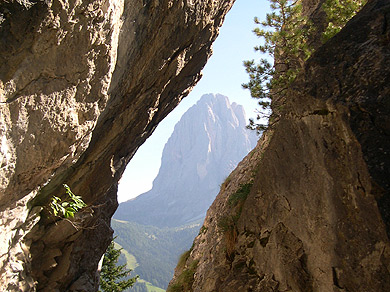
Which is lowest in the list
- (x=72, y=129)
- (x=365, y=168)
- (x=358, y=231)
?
(x=358, y=231)

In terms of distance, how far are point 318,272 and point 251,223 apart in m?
3.12

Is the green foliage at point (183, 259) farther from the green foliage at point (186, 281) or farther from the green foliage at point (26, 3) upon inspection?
the green foliage at point (26, 3)

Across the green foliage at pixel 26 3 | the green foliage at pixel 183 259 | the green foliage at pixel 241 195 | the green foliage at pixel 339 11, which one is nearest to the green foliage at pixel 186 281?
the green foliage at pixel 183 259

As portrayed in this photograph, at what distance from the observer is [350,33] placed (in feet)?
27.3

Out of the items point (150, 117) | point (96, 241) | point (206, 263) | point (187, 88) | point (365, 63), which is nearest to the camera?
point (365, 63)

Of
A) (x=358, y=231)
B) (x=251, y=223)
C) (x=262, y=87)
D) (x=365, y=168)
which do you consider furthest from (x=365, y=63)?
(x=251, y=223)

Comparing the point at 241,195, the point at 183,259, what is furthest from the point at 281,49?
the point at 183,259

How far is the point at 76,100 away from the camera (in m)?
9.93

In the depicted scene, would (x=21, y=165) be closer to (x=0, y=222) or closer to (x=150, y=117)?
(x=0, y=222)

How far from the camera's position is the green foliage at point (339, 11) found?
10719 millimetres

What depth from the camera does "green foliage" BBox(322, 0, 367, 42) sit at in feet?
35.2

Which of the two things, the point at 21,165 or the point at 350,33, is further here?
the point at 21,165

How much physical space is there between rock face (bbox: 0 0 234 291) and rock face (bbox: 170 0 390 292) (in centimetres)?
697

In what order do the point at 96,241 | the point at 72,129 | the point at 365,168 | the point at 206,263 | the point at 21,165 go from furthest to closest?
the point at 96,241 → the point at 206,263 → the point at 72,129 → the point at 21,165 → the point at 365,168
